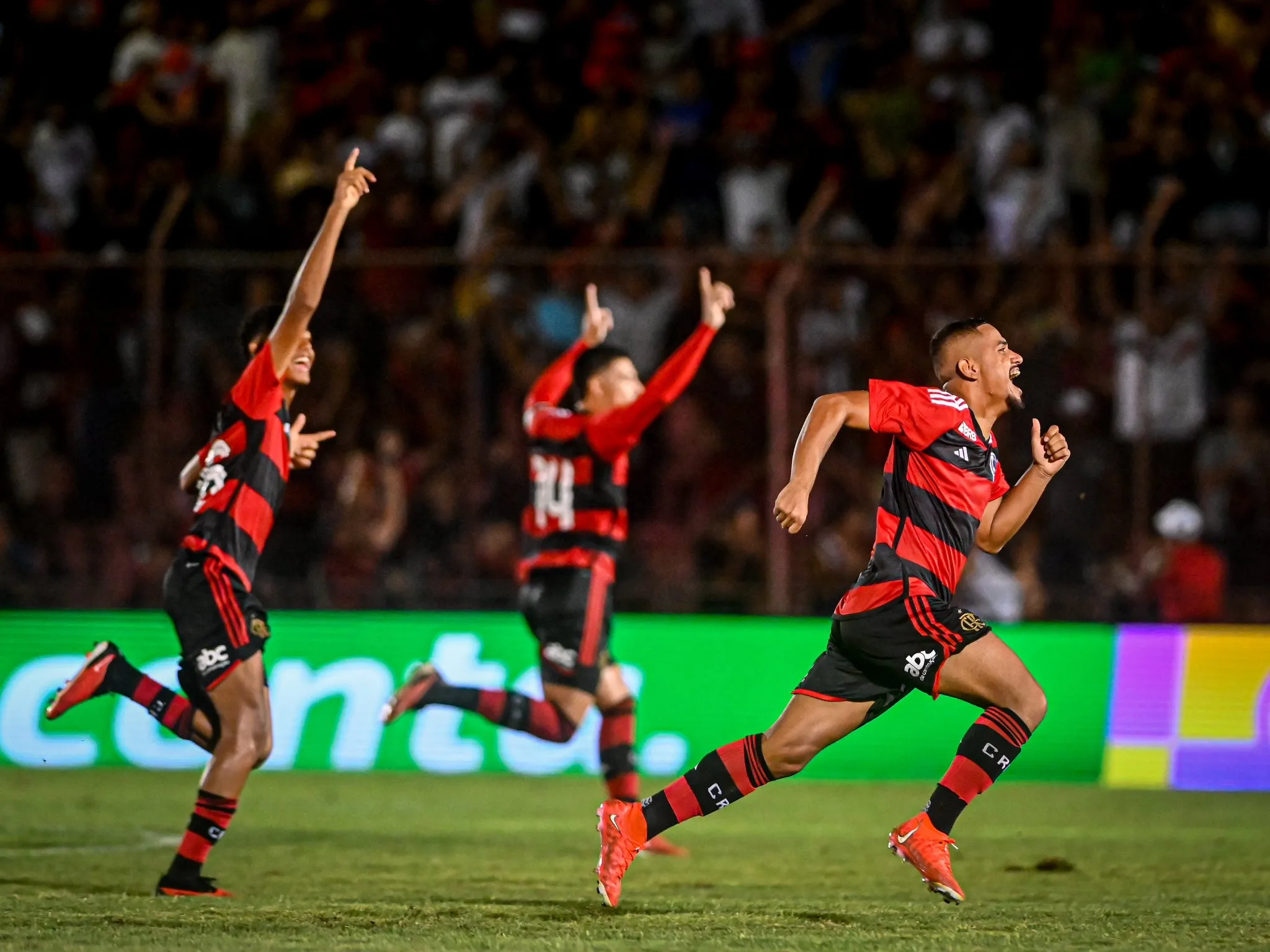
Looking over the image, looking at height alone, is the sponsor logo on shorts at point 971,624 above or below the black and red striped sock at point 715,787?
above

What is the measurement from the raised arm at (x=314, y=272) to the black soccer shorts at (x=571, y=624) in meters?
2.51

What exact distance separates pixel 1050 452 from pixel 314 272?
2.82m

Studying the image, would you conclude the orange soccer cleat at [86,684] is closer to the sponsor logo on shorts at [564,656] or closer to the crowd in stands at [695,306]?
the sponsor logo on shorts at [564,656]

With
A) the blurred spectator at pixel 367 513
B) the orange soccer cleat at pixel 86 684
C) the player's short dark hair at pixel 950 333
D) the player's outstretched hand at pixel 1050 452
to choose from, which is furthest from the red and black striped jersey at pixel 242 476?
the blurred spectator at pixel 367 513

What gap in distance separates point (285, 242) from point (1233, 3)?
818 cm

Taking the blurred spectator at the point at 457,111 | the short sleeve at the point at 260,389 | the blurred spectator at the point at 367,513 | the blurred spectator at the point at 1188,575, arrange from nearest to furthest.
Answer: the short sleeve at the point at 260,389, the blurred spectator at the point at 1188,575, the blurred spectator at the point at 367,513, the blurred spectator at the point at 457,111

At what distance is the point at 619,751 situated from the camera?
9.15 m

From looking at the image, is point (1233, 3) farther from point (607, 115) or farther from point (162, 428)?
point (162, 428)

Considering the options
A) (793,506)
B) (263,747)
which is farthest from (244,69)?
(793,506)

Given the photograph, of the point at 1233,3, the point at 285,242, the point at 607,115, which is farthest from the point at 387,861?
the point at 1233,3

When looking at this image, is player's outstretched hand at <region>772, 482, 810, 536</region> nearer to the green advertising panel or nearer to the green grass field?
the green grass field

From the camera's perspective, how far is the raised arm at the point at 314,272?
21.8ft

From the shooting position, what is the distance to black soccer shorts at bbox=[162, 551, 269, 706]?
714 centimetres

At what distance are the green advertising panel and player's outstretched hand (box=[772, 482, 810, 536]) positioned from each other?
6.19m
